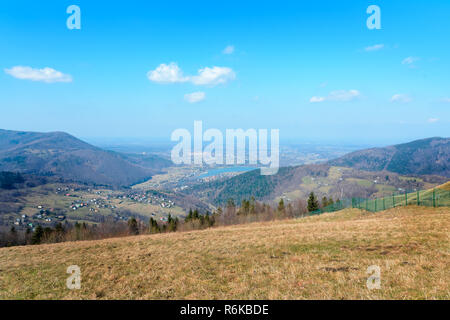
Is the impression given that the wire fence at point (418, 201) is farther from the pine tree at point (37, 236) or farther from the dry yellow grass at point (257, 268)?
the pine tree at point (37, 236)

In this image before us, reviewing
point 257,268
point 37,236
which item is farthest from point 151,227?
point 257,268

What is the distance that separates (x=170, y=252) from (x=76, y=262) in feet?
17.4

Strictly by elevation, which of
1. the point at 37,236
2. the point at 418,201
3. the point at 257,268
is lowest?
the point at 37,236

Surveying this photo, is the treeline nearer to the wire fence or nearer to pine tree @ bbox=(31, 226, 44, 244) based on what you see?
pine tree @ bbox=(31, 226, 44, 244)

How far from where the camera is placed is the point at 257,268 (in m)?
11.3

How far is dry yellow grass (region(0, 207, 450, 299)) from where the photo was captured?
8.42m

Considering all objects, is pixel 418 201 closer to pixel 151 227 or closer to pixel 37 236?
pixel 151 227

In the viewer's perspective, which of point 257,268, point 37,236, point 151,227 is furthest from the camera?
point 151,227

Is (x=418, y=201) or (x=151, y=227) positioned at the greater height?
(x=418, y=201)

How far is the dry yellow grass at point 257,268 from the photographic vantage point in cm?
842

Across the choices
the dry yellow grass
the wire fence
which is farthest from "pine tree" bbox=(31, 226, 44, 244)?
the wire fence
